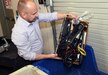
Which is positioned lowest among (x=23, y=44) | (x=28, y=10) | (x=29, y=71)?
(x=29, y=71)

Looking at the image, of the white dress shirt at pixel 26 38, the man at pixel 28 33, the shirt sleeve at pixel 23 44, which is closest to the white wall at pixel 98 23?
the man at pixel 28 33

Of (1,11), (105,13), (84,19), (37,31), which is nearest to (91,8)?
(105,13)

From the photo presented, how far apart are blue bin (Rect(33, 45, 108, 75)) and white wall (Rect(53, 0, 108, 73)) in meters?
0.36

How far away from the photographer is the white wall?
189cm

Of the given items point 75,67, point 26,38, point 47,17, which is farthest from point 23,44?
point 75,67

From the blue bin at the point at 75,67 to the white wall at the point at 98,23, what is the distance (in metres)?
0.36

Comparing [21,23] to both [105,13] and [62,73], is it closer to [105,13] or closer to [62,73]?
[62,73]

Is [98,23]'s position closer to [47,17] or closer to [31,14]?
[47,17]

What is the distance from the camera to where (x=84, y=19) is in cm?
168

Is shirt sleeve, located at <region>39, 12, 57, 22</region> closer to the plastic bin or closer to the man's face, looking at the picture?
the man's face

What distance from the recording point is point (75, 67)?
5.97 ft

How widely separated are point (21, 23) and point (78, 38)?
1.72 feet

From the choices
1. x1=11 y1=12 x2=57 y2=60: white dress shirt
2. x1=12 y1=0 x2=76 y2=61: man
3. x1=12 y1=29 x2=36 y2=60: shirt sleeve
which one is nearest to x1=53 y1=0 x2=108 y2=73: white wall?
x1=12 y1=0 x2=76 y2=61: man

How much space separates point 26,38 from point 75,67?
20.5 inches
